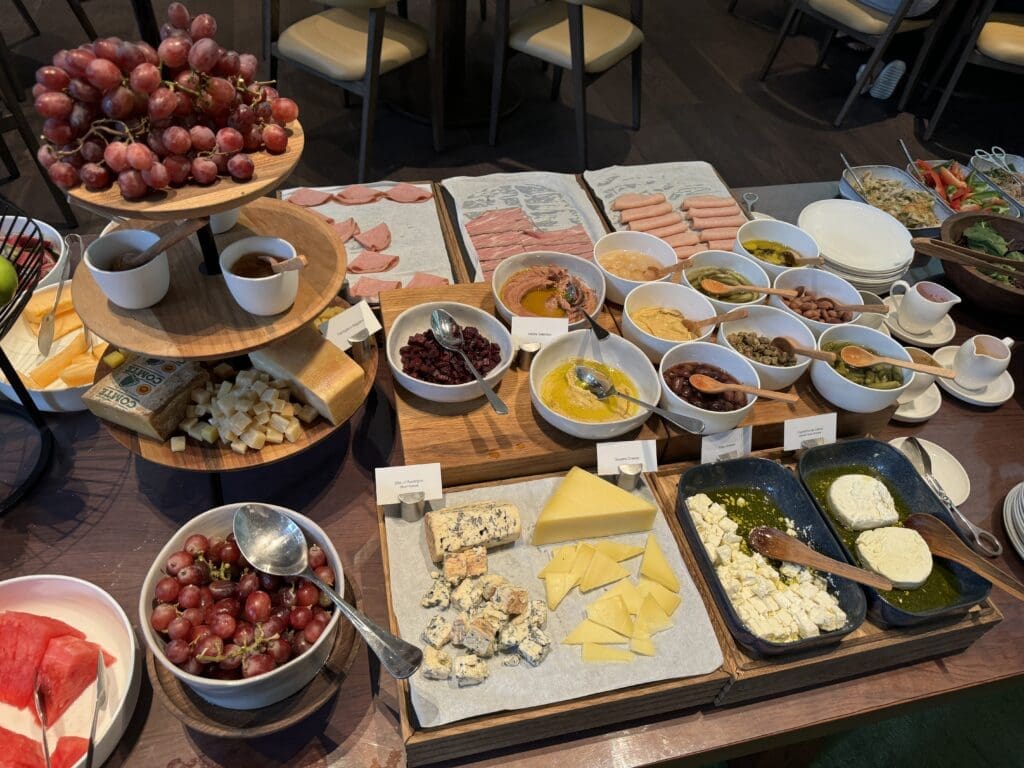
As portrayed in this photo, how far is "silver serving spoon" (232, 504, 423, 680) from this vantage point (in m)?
1.06

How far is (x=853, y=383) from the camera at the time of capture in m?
1.55

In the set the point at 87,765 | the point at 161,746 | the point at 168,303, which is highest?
the point at 168,303

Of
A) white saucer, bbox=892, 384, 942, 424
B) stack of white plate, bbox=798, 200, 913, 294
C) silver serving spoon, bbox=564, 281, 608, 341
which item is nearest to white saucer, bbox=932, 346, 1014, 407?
white saucer, bbox=892, 384, 942, 424

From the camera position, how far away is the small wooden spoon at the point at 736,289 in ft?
5.98

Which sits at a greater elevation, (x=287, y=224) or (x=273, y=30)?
(x=287, y=224)

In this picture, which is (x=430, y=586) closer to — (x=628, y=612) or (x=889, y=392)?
(x=628, y=612)

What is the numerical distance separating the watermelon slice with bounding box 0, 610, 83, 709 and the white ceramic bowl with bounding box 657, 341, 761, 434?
128cm

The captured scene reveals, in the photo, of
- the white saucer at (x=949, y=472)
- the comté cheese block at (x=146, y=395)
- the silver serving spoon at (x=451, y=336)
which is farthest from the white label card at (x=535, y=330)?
the white saucer at (x=949, y=472)

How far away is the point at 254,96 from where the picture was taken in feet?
3.59

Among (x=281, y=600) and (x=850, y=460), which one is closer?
(x=281, y=600)

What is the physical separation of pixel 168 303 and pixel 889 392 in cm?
157

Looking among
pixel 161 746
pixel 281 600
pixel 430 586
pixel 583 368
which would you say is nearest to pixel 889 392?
pixel 583 368

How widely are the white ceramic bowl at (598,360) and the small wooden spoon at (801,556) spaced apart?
0.35m

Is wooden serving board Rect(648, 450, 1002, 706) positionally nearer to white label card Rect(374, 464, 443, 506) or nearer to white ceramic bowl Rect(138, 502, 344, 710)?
white label card Rect(374, 464, 443, 506)
